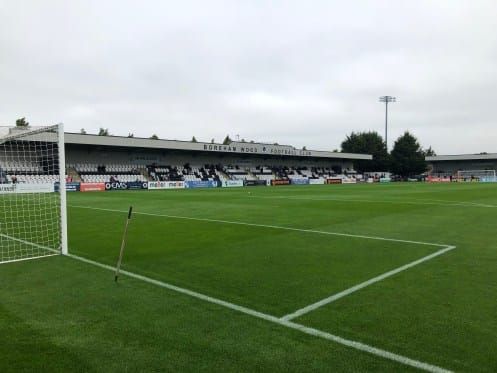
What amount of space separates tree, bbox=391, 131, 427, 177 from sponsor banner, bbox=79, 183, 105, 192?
224ft

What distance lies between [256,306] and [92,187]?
42.4 m

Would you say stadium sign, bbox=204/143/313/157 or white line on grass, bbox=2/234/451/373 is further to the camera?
stadium sign, bbox=204/143/313/157

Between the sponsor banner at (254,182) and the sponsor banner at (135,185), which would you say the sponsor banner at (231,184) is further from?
the sponsor banner at (135,185)

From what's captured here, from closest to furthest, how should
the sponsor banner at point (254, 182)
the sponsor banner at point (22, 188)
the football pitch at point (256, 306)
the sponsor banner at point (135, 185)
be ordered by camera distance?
the football pitch at point (256, 306), the sponsor banner at point (22, 188), the sponsor banner at point (135, 185), the sponsor banner at point (254, 182)

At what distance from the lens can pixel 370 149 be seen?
96000 millimetres

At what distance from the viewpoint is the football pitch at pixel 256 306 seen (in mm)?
3836

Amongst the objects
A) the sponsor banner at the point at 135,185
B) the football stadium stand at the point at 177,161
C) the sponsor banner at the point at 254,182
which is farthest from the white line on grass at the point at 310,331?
the sponsor banner at the point at 254,182

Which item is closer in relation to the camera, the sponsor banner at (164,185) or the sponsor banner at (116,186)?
the sponsor banner at (116,186)

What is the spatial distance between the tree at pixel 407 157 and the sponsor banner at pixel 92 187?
68307 millimetres

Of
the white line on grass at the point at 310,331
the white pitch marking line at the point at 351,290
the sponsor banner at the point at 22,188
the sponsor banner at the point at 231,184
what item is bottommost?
the white line on grass at the point at 310,331

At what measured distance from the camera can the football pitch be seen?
3836mm

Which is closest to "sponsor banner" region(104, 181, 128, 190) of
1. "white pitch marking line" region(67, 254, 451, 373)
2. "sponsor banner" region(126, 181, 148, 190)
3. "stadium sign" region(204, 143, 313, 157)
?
"sponsor banner" region(126, 181, 148, 190)

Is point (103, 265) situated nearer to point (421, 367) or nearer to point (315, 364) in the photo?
point (315, 364)

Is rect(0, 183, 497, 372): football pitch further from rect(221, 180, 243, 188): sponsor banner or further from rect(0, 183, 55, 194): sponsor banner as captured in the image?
rect(221, 180, 243, 188): sponsor banner
